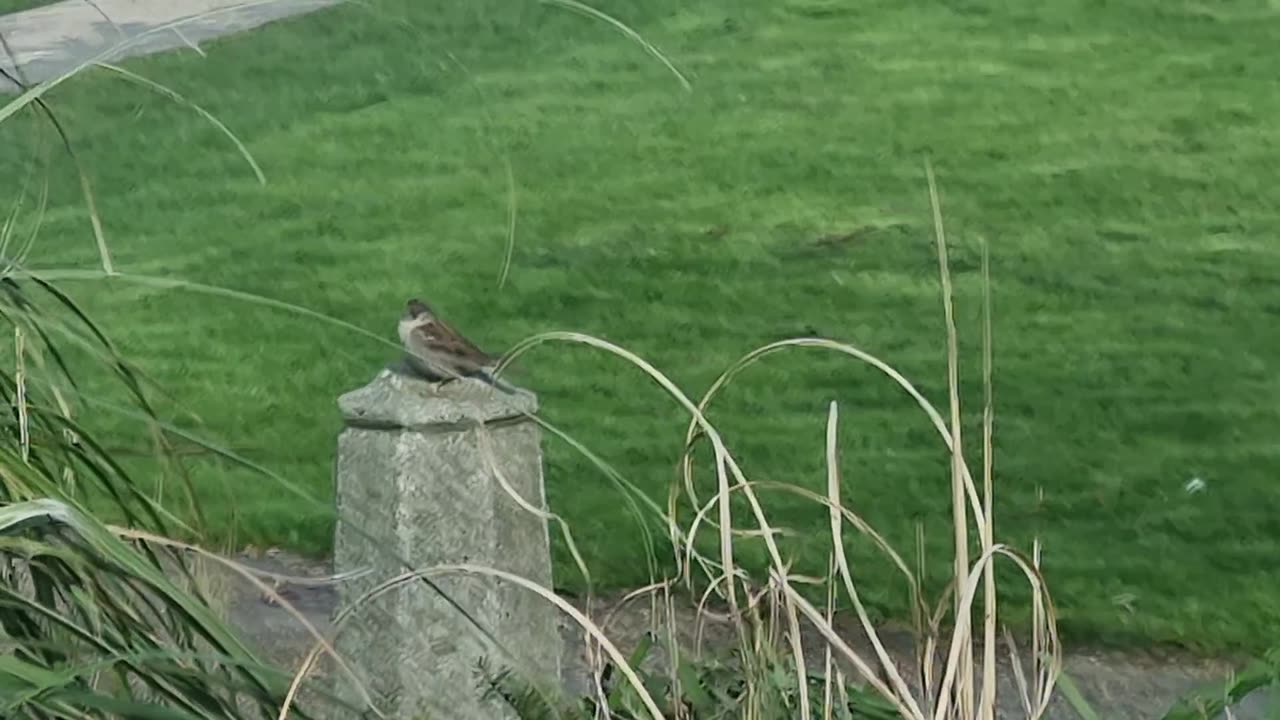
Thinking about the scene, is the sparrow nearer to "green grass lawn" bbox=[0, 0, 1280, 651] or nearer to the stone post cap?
the stone post cap

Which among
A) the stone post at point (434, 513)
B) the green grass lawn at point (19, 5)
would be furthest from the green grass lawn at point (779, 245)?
the green grass lawn at point (19, 5)

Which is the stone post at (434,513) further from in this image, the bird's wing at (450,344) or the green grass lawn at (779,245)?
the green grass lawn at (779,245)

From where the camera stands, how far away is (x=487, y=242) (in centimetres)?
737

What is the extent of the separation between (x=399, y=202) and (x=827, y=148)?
2.02 m

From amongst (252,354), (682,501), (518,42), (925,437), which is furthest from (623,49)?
(682,501)

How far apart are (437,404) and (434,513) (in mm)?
215

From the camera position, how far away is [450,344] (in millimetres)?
3494

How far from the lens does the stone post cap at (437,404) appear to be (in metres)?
3.32

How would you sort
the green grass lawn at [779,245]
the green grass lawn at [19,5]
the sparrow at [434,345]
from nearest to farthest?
the sparrow at [434,345] < the green grass lawn at [779,245] < the green grass lawn at [19,5]

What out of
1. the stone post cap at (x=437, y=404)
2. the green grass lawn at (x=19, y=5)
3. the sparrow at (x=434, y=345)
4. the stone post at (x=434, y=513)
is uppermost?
the sparrow at (x=434, y=345)

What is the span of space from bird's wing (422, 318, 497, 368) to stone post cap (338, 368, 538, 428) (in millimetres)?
113

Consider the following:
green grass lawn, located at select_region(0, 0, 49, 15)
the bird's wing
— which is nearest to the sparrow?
the bird's wing

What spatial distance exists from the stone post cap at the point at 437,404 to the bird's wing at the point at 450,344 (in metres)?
0.11

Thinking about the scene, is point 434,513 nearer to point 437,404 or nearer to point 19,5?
point 437,404
